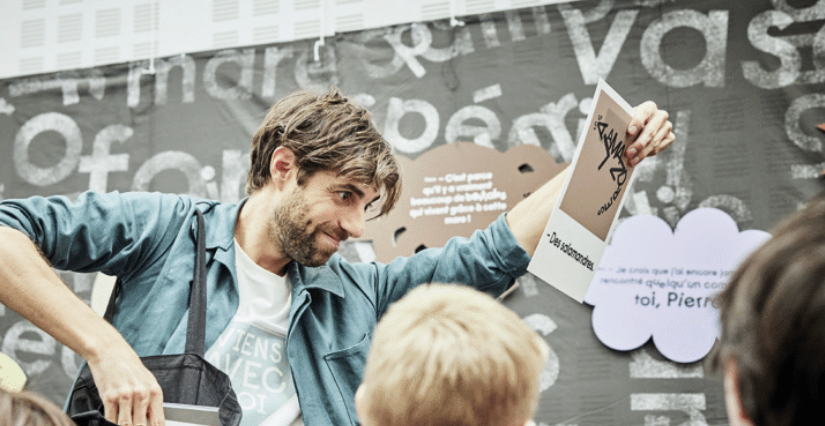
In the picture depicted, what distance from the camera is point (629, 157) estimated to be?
63.2 inches

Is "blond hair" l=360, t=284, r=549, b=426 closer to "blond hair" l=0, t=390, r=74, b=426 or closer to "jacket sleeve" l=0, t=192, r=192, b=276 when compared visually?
"blond hair" l=0, t=390, r=74, b=426

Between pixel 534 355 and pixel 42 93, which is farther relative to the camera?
pixel 42 93

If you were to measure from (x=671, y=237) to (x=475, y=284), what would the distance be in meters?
1.24

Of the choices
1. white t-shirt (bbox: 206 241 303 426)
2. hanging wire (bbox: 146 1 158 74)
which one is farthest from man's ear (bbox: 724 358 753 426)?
hanging wire (bbox: 146 1 158 74)

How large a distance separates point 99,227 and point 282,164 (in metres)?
0.47

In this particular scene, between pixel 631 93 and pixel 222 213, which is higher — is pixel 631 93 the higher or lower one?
the higher one

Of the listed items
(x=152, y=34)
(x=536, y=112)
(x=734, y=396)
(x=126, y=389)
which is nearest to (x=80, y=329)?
(x=126, y=389)

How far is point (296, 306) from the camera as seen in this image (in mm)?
1520

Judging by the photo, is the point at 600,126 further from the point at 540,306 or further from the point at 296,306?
the point at 540,306

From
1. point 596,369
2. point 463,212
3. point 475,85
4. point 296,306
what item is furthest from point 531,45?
point 296,306

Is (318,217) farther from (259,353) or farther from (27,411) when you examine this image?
(27,411)

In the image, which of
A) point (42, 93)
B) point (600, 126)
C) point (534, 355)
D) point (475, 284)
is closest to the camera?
point (534, 355)

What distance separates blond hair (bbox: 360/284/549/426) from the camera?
826 millimetres

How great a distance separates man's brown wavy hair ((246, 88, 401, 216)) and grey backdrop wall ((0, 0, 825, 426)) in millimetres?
1100
